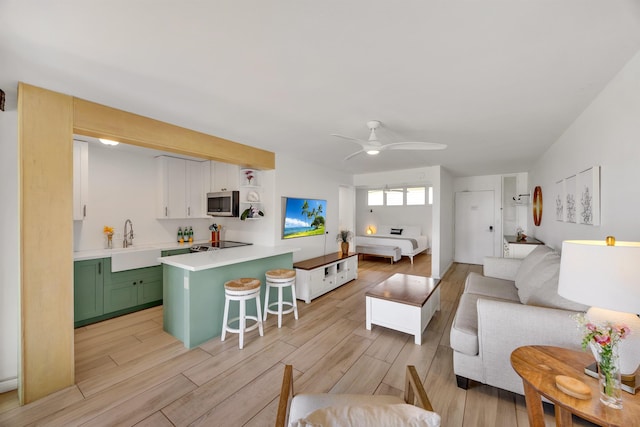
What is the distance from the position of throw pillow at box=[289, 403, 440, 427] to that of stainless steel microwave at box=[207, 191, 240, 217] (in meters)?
3.44

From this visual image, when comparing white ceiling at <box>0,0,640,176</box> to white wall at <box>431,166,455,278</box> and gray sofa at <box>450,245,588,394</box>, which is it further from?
white wall at <box>431,166,455,278</box>

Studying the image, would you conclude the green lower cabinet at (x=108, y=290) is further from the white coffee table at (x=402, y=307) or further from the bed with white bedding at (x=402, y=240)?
the bed with white bedding at (x=402, y=240)

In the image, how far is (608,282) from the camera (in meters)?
1.09

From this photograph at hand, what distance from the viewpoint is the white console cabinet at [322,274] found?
12.6 feet

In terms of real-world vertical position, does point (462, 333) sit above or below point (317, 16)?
below

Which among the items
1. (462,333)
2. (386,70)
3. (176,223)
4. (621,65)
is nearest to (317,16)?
(386,70)

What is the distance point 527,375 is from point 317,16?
6.82 ft

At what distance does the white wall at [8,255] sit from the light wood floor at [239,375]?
0.26 metres

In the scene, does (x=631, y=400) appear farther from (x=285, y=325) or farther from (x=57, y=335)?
(x=57, y=335)

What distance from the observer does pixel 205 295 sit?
2.70 m

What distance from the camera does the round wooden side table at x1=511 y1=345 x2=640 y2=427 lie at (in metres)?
1.00

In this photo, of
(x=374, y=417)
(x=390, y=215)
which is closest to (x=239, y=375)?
(x=374, y=417)

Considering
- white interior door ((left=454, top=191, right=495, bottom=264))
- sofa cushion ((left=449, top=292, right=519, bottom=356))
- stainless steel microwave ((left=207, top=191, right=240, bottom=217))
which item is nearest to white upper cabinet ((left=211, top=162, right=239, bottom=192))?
stainless steel microwave ((left=207, top=191, right=240, bottom=217))

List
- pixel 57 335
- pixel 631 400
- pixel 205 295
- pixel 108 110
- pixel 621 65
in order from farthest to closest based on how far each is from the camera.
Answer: pixel 205 295, pixel 108 110, pixel 57 335, pixel 621 65, pixel 631 400
